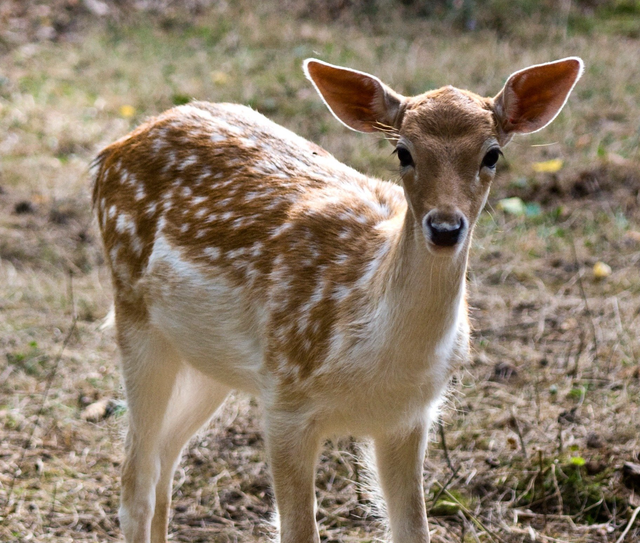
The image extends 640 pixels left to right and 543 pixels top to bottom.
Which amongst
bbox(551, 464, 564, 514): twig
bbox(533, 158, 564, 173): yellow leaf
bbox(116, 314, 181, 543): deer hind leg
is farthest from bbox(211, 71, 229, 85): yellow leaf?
bbox(551, 464, 564, 514): twig

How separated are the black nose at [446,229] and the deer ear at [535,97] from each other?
0.57m

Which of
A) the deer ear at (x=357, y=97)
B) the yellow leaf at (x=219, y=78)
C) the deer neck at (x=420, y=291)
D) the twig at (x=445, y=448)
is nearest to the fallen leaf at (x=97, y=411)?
the twig at (x=445, y=448)

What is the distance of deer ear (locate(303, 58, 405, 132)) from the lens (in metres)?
3.22

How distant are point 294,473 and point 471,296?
2.81 metres

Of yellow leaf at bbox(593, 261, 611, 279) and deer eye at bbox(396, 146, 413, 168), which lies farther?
yellow leaf at bbox(593, 261, 611, 279)

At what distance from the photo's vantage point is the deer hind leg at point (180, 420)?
4.01m

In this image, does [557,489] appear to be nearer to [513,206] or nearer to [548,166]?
[513,206]

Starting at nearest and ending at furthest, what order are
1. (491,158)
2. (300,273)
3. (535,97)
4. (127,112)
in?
(491,158) → (535,97) → (300,273) → (127,112)

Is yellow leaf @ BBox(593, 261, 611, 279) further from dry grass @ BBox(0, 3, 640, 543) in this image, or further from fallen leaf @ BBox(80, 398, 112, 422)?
fallen leaf @ BBox(80, 398, 112, 422)

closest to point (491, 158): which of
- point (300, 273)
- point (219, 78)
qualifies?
point (300, 273)

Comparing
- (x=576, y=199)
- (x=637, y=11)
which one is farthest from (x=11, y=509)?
(x=637, y=11)

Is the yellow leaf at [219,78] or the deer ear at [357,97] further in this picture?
the yellow leaf at [219,78]

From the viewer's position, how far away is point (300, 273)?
345 centimetres

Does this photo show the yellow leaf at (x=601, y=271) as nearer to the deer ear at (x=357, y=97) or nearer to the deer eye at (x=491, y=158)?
the deer ear at (x=357, y=97)
